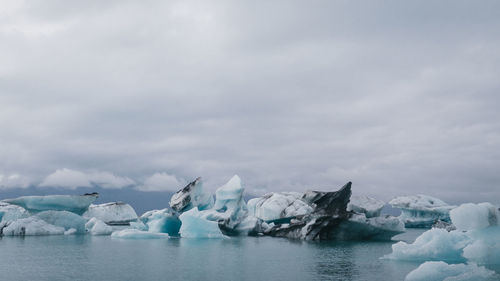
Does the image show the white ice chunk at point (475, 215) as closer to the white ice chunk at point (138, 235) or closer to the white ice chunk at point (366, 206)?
the white ice chunk at point (366, 206)

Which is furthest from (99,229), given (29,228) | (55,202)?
(29,228)

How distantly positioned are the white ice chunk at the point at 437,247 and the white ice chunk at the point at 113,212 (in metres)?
34.6

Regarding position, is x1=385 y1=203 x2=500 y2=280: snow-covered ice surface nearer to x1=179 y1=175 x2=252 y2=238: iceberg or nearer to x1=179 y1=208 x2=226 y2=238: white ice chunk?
x1=179 y1=208 x2=226 y2=238: white ice chunk

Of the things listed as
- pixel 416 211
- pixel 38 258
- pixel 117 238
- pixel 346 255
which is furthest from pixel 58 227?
pixel 416 211

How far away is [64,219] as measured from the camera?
38.1m

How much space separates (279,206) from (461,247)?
20.4 meters

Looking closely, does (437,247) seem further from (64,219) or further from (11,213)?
(11,213)

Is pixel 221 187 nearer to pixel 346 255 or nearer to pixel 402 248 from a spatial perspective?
pixel 346 255

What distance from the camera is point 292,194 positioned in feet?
132

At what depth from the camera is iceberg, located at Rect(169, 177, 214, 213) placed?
3909 centimetres

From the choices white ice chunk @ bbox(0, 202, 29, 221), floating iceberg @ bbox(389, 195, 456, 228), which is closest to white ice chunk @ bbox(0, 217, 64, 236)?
white ice chunk @ bbox(0, 202, 29, 221)

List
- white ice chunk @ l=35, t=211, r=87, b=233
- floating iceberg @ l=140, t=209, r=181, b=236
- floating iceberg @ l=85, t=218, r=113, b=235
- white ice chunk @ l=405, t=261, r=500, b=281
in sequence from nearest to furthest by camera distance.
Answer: white ice chunk @ l=405, t=261, r=500, b=281 < white ice chunk @ l=35, t=211, r=87, b=233 < floating iceberg @ l=140, t=209, r=181, b=236 < floating iceberg @ l=85, t=218, r=113, b=235

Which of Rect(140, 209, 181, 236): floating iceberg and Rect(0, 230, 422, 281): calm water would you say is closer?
Rect(0, 230, 422, 281): calm water

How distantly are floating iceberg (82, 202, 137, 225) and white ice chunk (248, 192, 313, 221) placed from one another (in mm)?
15656
